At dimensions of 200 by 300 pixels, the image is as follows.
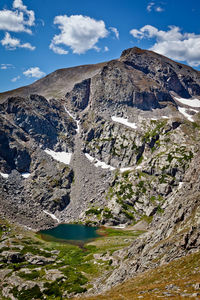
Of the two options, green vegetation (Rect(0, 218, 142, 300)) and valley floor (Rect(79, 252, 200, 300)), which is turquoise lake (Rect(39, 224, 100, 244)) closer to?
green vegetation (Rect(0, 218, 142, 300))

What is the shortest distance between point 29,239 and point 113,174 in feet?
306

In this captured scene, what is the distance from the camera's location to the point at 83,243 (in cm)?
10538

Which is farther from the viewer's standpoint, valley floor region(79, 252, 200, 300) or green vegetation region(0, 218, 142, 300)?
green vegetation region(0, 218, 142, 300)

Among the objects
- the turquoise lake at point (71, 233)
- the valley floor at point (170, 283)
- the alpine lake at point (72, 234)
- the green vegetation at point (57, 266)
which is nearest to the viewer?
the valley floor at point (170, 283)

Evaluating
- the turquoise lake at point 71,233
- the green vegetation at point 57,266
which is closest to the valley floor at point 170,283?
the green vegetation at point 57,266

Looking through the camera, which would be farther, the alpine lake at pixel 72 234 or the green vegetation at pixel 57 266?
the alpine lake at pixel 72 234

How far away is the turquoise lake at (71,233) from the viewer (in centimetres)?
11224

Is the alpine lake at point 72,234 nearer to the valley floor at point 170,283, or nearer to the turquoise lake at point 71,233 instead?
the turquoise lake at point 71,233

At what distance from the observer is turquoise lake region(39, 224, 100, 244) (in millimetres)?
112238

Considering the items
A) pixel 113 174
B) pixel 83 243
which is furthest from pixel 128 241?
pixel 113 174

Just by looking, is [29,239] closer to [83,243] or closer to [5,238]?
[5,238]

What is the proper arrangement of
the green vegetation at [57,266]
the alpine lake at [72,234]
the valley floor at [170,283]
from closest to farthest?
the valley floor at [170,283] < the green vegetation at [57,266] < the alpine lake at [72,234]

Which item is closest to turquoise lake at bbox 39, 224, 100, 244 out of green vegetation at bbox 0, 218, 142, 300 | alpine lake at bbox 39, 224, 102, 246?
alpine lake at bbox 39, 224, 102, 246

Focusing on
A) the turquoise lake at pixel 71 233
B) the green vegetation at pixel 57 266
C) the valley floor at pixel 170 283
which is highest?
the valley floor at pixel 170 283
